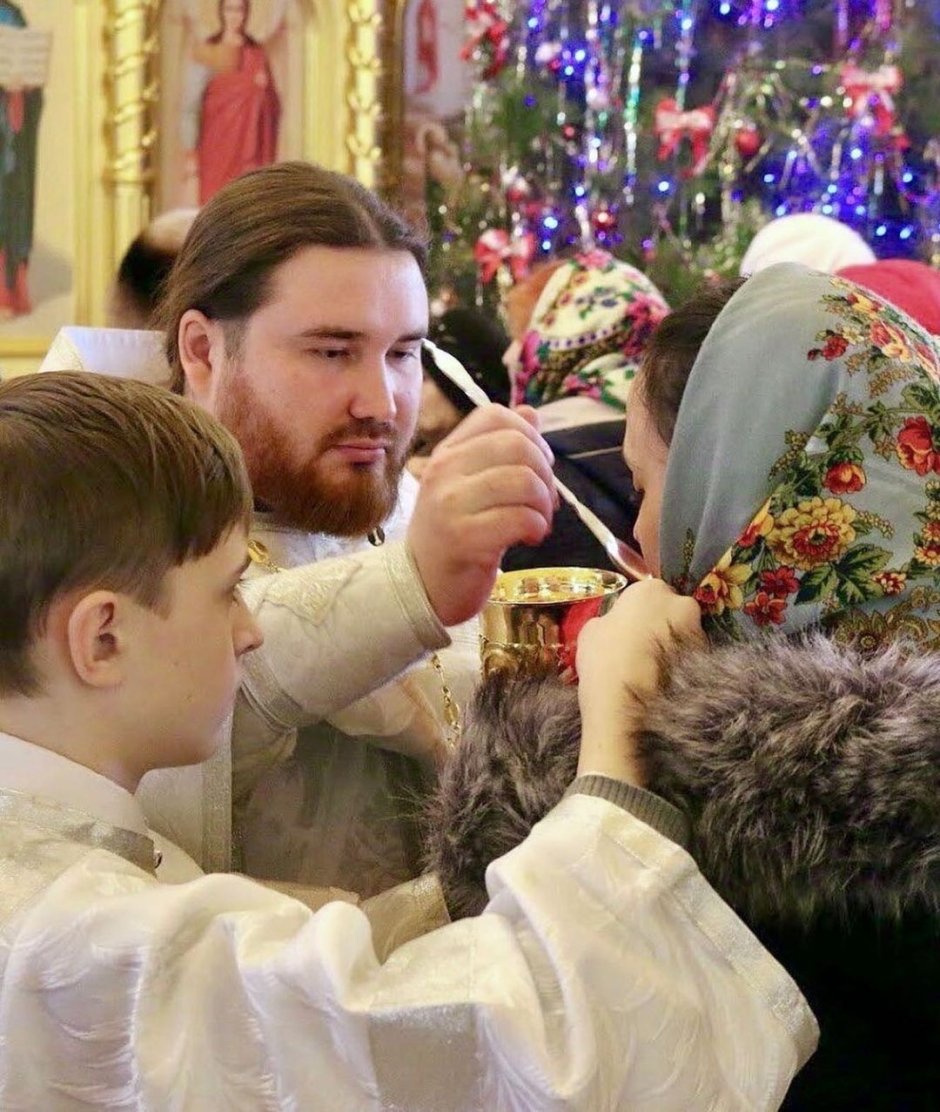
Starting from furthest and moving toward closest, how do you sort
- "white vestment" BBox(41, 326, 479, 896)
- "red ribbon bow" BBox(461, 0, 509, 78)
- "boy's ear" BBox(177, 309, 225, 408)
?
"red ribbon bow" BBox(461, 0, 509, 78) → "boy's ear" BBox(177, 309, 225, 408) → "white vestment" BBox(41, 326, 479, 896)

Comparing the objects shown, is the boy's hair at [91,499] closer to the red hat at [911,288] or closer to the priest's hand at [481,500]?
the priest's hand at [481,500]

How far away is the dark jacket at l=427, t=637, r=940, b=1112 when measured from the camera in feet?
3.77

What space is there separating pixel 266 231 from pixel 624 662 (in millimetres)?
803

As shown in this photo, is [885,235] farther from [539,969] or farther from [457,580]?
[539,969]

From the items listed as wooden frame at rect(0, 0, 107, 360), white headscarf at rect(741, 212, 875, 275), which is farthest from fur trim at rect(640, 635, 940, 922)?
wooden frame at rect(0, 0, 107, 360)

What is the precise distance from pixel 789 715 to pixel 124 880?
0.48m

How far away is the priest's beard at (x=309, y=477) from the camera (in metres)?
1.81

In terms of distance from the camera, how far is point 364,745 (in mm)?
1770

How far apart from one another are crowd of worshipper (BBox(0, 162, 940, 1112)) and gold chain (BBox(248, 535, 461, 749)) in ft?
0.45

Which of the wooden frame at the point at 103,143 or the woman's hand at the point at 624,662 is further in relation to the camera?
the wooden frame at the point at 103,143

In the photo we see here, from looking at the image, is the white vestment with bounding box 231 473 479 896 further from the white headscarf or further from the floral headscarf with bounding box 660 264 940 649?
the white headscarf

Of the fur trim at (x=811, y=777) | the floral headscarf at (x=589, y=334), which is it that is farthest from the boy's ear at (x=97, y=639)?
the floral headscarf at (x=589, y=334)

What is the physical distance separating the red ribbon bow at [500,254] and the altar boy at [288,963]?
498 cm

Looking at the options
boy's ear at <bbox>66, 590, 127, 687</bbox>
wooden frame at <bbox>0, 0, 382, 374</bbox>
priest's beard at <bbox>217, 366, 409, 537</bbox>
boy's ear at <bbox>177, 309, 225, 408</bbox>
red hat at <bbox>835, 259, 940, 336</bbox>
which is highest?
boy's ear at <bbox>66, 590, 127, 687</bbox>
